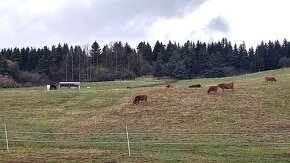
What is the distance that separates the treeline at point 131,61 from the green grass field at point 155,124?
7692 cm

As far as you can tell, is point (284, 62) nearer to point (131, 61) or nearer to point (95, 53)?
point (131, 61)

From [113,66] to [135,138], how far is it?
409ft

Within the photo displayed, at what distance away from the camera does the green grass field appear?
25.1m

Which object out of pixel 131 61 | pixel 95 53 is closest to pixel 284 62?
pixel 131 61

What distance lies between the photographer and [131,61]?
15475 cm

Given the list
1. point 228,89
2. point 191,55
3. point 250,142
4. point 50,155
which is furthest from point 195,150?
point 191,55

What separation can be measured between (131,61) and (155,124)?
11796 cm

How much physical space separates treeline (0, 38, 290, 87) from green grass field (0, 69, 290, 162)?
76.9 m

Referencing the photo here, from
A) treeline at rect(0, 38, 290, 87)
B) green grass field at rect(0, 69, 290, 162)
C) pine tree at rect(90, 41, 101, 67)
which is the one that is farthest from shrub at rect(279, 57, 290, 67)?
green grass field at rect(0, 69, 290, 162)

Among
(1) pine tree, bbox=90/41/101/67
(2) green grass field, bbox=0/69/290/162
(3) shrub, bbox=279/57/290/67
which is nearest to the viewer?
(2) green grass field, bbox=0/69/290/162

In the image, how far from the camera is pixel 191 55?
14675cm

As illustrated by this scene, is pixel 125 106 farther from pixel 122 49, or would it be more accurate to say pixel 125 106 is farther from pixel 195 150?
pixel 122 49

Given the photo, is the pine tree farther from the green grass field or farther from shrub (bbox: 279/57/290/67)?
the green grass field

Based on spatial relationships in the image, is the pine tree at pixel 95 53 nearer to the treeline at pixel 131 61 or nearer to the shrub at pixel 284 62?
the treeline at pixel 131 61
